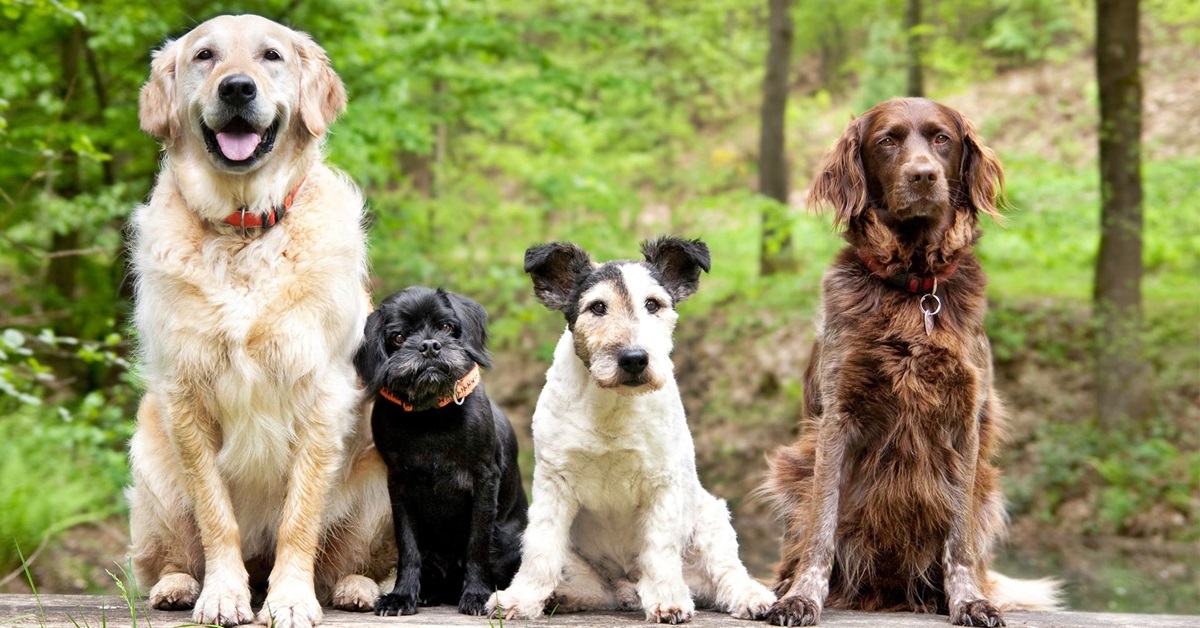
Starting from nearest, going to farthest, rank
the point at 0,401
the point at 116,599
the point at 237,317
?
1. the point at 237,317
2. the point at 116,599
3. the point at 0,401

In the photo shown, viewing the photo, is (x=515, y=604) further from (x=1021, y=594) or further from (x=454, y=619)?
(x=1021, y=594)

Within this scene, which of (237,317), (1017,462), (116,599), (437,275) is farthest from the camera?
(437,275)

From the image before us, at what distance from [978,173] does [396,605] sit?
3017mm

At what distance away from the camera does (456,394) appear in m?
4.16

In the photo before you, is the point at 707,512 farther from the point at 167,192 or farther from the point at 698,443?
the point at 698,443

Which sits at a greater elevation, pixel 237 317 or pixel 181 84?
pixel 181 84

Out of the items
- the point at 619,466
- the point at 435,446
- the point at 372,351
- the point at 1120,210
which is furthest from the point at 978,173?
the point at 1120,210

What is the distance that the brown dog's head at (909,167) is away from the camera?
14.2 ft

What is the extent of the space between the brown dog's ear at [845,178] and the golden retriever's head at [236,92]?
2.17 m

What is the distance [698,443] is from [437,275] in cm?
405

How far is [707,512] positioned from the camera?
4344 mm

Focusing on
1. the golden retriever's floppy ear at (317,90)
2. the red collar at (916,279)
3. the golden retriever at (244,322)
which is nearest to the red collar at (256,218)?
the golden retriever at (244,322)

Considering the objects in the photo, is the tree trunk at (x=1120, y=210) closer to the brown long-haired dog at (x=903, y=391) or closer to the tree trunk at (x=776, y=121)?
the tree trunk at (x=776, y=121)

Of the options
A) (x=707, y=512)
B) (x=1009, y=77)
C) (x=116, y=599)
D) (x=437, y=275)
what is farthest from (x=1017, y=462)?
(x=1009, y=77)
